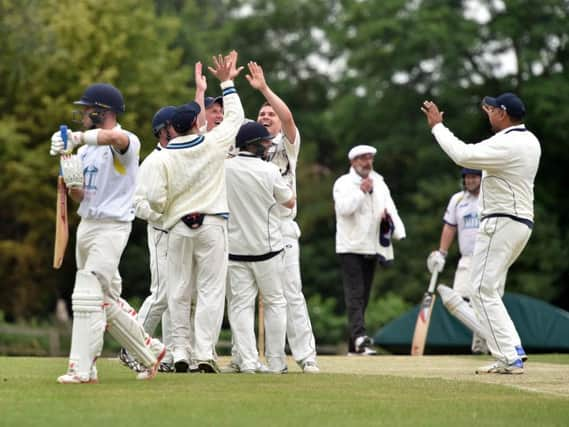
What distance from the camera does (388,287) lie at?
45.7 m

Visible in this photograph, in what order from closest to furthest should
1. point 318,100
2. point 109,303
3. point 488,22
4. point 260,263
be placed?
point 109,303 < point 260,263 < point 488,22 < point 318,100

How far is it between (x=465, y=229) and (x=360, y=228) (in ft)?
4.25

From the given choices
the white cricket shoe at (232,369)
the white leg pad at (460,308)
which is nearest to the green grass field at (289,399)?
the white cricket shoe at (232,369)

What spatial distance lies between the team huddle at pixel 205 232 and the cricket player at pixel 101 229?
0.01 m

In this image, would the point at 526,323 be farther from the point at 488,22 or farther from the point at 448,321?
the point at 488,22

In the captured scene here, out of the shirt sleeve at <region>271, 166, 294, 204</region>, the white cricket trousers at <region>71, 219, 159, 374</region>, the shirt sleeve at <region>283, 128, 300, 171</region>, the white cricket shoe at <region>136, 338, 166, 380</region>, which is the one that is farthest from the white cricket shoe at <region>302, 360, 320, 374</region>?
the white cricket trousers at <region>71, 219, 159, 374</region>

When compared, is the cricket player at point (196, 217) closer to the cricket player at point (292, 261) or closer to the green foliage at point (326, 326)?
the cricket player at point (292, 261)

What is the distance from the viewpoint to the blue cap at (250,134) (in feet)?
40.7

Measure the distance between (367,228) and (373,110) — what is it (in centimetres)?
3048

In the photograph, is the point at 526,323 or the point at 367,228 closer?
the point at 367,228

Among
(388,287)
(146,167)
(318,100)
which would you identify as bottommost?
(388,287)

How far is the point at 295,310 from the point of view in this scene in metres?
13.2

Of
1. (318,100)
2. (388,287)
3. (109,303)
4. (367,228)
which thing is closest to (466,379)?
(109,303)

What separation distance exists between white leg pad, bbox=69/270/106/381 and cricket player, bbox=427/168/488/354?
7.68 meters
